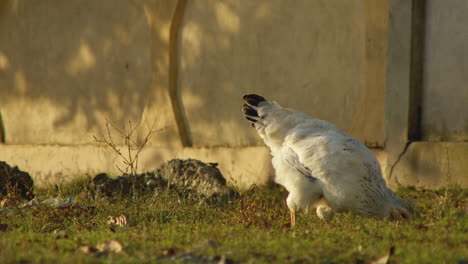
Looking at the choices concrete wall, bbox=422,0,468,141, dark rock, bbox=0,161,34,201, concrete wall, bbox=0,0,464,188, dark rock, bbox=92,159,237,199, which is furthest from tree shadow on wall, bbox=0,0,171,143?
concrete wall, bbox=422,0,468,141

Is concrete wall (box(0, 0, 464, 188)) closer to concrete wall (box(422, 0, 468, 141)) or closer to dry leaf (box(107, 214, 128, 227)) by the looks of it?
concrete wall (box(422, 0, 468, 141))

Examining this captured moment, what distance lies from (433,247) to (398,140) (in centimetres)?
286

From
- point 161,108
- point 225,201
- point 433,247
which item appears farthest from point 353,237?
point 161,108

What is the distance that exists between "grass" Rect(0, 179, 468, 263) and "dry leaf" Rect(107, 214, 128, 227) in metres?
0.04

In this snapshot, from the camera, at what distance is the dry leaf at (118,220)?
5.32 meters

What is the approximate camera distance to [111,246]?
3.83 metres

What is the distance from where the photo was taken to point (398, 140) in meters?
6.68

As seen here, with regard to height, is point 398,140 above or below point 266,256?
above

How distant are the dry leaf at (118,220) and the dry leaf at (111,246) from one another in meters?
1.40

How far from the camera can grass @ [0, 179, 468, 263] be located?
3.54 metres

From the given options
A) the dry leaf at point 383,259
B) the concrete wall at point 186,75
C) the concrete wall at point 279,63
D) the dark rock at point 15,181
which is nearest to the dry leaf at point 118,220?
the dark rock at point 15,181

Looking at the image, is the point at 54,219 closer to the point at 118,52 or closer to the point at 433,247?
the point at 433,247

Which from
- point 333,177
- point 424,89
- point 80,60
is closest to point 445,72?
point 424,89

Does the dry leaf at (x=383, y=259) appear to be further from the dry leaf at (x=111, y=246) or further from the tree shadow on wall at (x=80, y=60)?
the tree shadow on wall at (x=80, y=60)
